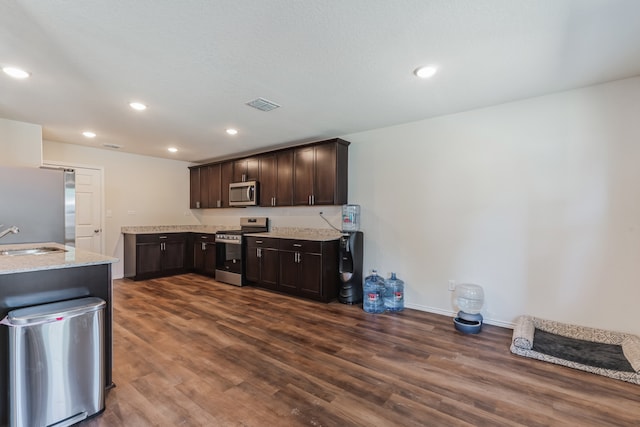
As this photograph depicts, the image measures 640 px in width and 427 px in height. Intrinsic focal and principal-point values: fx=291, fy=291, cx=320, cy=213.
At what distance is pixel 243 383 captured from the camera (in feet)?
7.06

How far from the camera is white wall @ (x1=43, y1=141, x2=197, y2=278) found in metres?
5.09

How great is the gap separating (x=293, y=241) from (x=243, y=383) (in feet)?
7.78

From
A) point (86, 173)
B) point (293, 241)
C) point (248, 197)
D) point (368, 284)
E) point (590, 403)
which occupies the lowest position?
point (590, 403)

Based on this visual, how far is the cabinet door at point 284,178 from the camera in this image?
4777 millimetres

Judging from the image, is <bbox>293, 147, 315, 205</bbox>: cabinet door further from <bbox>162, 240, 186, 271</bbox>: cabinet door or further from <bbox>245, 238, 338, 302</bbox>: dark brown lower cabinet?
<bbox>162, 240, 186, 271</bbox>: cabinet door

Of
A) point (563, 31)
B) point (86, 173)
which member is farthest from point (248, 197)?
point (563, 31)

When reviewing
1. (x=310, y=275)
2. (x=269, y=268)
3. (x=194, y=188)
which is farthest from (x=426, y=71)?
(x=194, y=188)

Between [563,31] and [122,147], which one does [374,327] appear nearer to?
[563,31]

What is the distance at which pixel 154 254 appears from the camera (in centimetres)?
546

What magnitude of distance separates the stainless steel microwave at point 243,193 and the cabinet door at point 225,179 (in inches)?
7.5

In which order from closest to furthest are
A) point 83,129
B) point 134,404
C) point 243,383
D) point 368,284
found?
point 134,404, point 243,383, point 368,284, point 83,129

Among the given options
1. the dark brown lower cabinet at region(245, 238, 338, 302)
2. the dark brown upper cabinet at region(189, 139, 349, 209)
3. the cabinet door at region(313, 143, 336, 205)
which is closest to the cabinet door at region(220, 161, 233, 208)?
the dark brown upper cabinet at region(189, 139, 349, 209)

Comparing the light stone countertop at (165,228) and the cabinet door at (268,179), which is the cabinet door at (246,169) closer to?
the cabinet door at (268,179)

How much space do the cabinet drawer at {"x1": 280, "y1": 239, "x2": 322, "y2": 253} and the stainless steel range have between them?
39.1 inches
